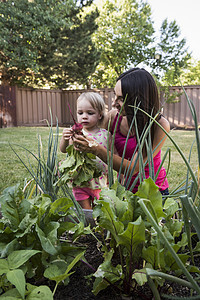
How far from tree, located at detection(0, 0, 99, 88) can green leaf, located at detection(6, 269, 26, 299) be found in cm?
1064

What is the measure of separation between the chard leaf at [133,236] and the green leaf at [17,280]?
177 mm

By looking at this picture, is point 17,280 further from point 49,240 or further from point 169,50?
point 169,50

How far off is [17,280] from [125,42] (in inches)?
860

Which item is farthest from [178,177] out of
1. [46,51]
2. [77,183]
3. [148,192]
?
[46,51]

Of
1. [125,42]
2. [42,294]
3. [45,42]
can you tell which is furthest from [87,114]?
[125,42]

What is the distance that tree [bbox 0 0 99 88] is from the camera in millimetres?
9953

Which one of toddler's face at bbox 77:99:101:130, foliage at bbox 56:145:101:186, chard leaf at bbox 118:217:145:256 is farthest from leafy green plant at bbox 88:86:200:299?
toddler's face at bbox 77:99:101:130

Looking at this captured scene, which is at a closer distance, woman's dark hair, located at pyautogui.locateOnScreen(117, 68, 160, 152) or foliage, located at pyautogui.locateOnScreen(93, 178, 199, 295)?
foliage, located at pyautogui.locateOnScreen(93, 178, 199, 295)

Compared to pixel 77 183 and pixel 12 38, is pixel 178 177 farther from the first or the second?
pixel 12 38

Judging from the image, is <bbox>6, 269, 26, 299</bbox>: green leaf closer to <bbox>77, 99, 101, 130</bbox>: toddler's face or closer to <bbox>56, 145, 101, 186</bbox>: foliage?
<bbox>56, 145, 101, 186</bbox>: foliage

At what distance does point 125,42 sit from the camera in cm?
2028

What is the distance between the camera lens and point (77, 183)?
108 centimetres

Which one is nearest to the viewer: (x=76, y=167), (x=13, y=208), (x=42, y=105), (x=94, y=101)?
(x=13, y=208)

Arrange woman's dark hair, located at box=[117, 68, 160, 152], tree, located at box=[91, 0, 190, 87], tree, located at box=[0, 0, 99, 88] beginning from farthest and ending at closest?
1. tree, located at box=[91, 0, 190, 87]
2. tree, located at box=[0, 0, 99, 88]
3. woman's dark hair, located at box=[117, 68, 160, 152]
